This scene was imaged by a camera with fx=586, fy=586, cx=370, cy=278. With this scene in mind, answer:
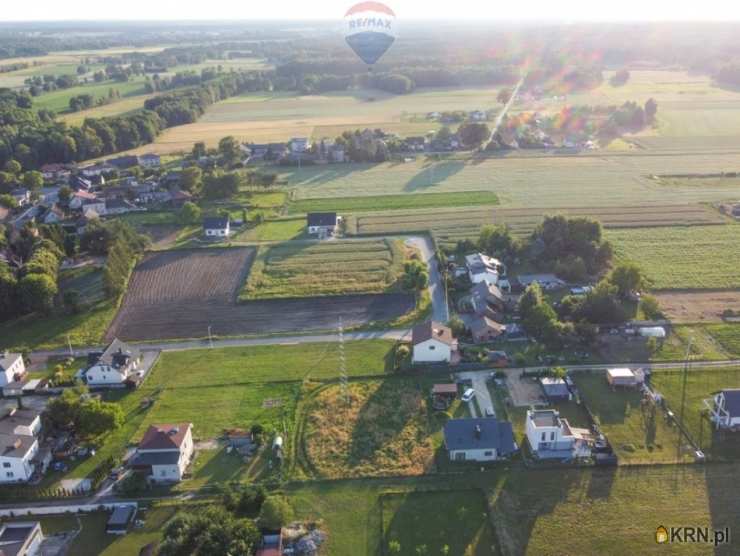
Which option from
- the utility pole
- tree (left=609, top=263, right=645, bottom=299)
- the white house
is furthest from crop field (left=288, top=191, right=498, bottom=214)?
the white house

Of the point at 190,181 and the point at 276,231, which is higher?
the point at 190,181

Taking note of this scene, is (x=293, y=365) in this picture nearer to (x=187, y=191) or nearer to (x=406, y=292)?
(x=406, y=292)

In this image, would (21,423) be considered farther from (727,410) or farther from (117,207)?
(117,207)

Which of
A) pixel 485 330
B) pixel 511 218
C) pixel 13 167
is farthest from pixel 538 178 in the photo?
pixel 13 167

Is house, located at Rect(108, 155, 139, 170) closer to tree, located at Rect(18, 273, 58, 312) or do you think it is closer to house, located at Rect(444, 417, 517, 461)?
tree, located at Rect(18, 273, 58, 312)

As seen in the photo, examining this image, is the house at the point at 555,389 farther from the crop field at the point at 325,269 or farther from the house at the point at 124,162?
the house at the point at 124,162

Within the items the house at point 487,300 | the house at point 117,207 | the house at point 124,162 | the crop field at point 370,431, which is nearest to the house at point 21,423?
the crop field at point 370,431

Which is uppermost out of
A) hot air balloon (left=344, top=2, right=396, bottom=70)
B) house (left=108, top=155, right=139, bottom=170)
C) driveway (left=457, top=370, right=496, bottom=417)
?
hot air balloon (left=344, top=2, right=396, bottom=70)
